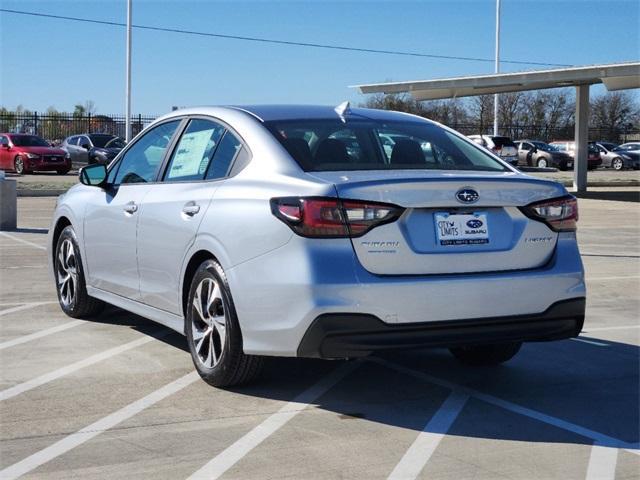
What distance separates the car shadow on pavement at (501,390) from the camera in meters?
5.10

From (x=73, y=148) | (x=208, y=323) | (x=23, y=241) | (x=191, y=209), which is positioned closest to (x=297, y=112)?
(x=191, y=209)

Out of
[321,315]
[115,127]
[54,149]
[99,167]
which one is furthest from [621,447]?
[115,127]

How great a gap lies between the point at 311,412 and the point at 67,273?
3384 millimetres

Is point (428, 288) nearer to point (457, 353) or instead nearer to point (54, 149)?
point (457, 353)

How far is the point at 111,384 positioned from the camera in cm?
590

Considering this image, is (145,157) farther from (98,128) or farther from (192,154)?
(98,128)

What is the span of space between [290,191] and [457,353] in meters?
2.08

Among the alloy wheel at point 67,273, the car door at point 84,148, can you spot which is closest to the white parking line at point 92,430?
the alloy wheel at point 67,273

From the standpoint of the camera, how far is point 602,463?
4.52 meters

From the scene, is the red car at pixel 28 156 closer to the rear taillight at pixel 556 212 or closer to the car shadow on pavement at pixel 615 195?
the car shadow on pavement at pixel 615 195

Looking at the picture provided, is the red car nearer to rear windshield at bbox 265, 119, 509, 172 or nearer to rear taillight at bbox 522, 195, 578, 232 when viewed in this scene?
rear windshield at bbox 265, 119, 509, 172

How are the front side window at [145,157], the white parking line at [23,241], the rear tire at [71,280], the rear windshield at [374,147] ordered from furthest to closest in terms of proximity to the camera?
the white parking line at [23,241] → the rear tire at [71,280] → the front side window at [145,157] → the rear windshield at [374,147]

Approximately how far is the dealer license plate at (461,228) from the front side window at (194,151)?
1.65m

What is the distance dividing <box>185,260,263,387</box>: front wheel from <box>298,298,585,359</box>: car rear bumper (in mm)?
555
